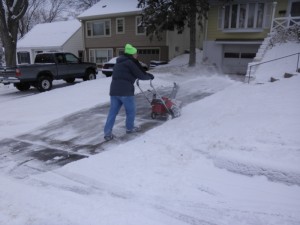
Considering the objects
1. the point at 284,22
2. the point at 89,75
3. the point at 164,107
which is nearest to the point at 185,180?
the point at 164,107

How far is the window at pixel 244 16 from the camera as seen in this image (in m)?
19.2

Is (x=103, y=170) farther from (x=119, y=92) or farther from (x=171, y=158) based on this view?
(x=119, y=92)

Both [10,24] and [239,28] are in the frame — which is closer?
[10,24]

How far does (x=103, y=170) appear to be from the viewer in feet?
15.6

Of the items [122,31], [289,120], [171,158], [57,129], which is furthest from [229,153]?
[122,31]

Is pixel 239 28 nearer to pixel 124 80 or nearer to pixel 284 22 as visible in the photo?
pixel 284 22

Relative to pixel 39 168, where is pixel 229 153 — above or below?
above

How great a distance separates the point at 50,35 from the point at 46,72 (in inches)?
899

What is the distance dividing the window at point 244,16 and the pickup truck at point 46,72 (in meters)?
10.4

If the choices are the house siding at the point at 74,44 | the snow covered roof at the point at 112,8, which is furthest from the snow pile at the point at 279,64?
the house siding at the point at 74,44

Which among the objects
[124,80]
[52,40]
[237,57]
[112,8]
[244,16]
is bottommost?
[237,57]

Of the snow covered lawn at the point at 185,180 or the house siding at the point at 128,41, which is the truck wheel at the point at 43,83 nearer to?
the snow covered lawn at the point at 185,180

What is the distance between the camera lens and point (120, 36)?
2759 centimetres

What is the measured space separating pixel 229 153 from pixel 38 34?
119 feet
